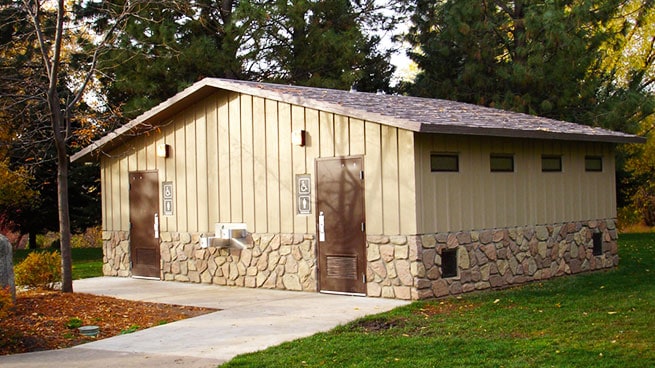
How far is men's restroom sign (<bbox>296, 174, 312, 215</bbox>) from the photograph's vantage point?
492 inches

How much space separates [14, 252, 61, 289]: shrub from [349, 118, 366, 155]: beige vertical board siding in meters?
5.10

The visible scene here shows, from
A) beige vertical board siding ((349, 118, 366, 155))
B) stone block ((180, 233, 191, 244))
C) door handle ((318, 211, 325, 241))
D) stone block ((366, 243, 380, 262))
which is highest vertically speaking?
beige vertical board siding ((349, 118, 366, 155))

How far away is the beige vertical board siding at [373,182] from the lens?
11.5 meters

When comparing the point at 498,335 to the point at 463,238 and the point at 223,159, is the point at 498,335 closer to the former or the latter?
the point at 463,238

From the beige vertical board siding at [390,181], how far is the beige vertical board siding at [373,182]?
66 millimetres

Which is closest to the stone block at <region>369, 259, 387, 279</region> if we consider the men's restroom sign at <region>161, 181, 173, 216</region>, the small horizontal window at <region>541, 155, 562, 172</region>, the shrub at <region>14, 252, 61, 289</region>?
the small horizontal window at <region>541, 155, 562, 172</region>

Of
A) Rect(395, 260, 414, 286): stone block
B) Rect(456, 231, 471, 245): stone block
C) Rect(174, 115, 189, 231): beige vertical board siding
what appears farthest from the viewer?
Rect(174, 115, 189, 231): beige vertical board siding

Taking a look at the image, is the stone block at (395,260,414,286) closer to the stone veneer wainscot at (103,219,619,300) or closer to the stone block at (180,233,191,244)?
the stone veneer wainscot at (103,219,619,300)

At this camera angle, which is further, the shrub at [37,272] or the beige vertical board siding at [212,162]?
the beige vertical board siding at [212,162]

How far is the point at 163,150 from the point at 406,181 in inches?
212

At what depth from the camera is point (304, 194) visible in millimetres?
12555

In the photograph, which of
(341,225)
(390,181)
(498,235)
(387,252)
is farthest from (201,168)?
(498,235)

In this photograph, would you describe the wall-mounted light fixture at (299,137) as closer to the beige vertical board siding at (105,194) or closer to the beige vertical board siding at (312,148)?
the beige vertical board siding at (312,148)

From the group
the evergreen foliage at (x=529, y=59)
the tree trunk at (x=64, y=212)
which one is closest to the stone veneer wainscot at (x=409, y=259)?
the tree trunk at (x=64, y=212)
